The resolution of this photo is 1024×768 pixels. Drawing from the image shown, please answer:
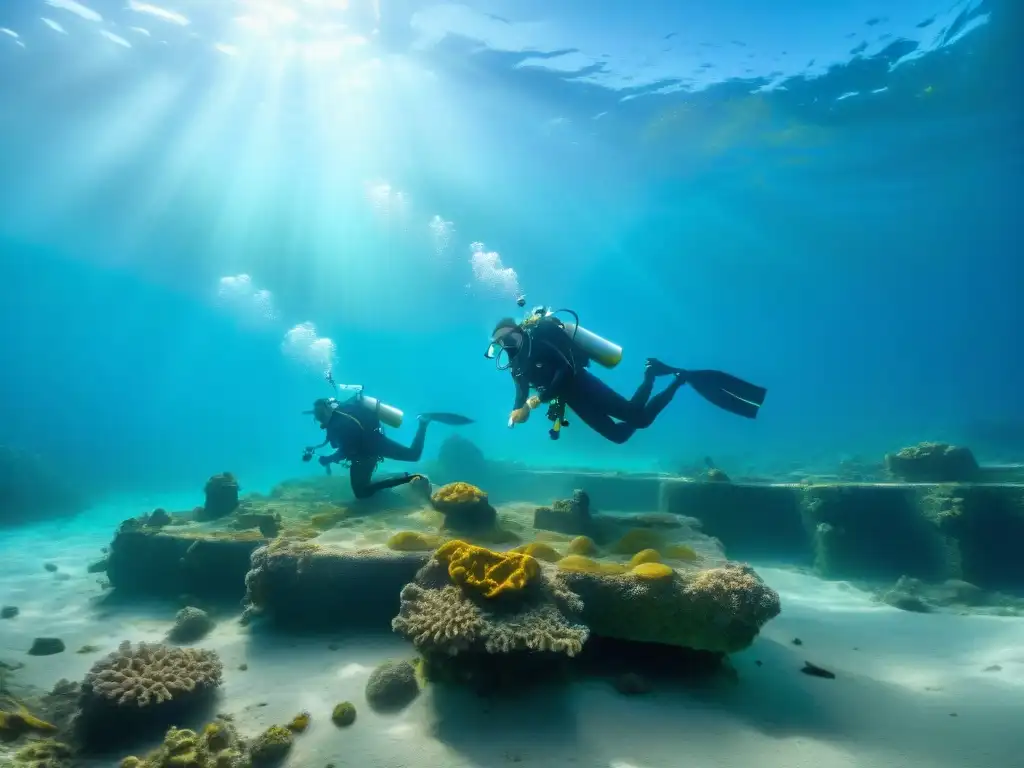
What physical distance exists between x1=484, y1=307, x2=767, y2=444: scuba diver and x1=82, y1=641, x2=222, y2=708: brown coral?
4584 mm

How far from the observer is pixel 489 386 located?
580ft

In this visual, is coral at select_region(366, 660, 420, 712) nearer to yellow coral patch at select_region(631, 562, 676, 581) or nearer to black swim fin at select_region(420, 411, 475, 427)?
yellow coral patch at select_region(631, 562, 676, 581)

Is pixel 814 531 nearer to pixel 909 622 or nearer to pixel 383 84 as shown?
pixel 909 622

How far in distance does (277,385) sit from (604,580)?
507 ft

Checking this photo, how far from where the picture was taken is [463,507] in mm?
8023

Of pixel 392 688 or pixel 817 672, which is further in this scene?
pixel 817 672

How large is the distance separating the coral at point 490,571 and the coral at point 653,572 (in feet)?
3.91

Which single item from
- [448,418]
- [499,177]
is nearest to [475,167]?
[499,177]

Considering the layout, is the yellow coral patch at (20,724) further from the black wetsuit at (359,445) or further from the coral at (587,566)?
the coral at (587,566)

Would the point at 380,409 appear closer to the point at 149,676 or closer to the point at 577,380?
the point at 577,380

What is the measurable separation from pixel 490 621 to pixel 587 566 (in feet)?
5.26

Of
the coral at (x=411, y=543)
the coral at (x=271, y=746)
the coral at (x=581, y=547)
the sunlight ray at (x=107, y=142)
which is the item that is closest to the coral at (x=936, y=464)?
the coral at (x=581, y=547)

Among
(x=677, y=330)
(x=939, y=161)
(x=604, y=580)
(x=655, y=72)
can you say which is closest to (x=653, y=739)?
(x=604, y=580)

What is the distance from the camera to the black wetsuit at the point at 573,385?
292 inches
